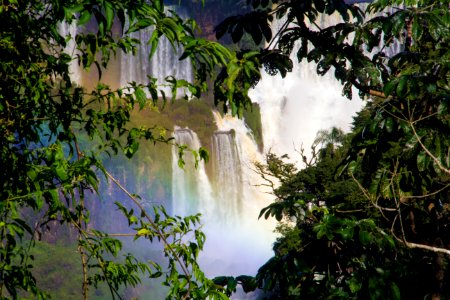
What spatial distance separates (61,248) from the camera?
2528 centimetres

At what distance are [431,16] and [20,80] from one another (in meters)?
1.56

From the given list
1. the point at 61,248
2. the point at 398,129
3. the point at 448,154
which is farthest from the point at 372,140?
the point at 61,248

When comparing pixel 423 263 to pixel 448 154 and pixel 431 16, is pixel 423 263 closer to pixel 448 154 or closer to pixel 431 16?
pixel 448 154

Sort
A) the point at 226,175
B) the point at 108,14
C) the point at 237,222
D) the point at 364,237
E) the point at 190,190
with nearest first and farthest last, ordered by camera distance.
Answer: the point at 108,14
the point at 364,237
the point at 226,175
the point at 190,190
the point at 237,222

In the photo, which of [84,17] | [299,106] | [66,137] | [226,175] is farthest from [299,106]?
[84,17]

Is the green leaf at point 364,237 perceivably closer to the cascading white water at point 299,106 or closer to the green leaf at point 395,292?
the green leaf at point 395,292

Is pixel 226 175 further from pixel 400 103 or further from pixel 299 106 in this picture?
pixel 400 103

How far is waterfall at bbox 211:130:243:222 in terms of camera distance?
26.2 m

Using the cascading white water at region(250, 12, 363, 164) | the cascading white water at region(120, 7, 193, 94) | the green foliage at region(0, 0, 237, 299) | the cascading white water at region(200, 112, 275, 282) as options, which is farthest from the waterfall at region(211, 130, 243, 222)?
the green foliage at region(0, 0, 237, 299)

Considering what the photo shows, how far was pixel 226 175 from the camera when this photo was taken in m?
26.4

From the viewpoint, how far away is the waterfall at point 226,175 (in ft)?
85.8

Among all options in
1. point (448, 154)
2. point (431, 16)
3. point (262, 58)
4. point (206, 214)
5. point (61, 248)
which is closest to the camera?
point (448, 154)

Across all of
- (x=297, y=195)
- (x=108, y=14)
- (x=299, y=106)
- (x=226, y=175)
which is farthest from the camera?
(x=299, y=106)

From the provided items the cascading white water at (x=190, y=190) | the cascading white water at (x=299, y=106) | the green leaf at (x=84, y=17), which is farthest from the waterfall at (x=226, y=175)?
the green leaf at (x=84, y=17)
